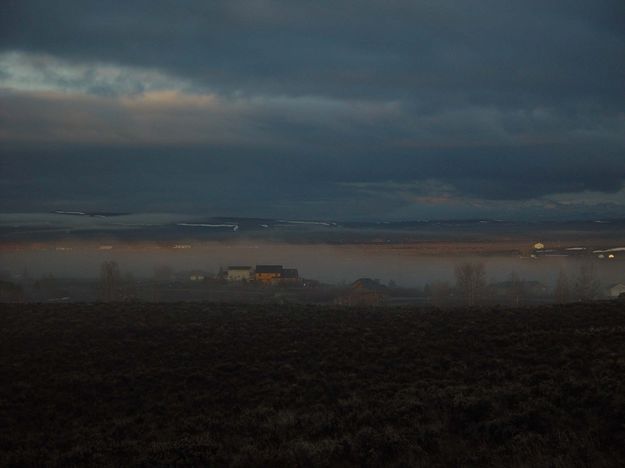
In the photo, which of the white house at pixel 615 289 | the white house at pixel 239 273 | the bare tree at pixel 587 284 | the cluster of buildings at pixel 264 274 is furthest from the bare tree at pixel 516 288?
the white house at pixel 239 273

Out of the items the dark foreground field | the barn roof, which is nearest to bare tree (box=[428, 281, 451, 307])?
the barn roof

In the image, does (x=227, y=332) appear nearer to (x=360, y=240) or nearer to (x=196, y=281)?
(x=196, y=281)

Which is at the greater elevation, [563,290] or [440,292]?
[563,290]

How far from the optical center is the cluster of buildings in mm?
72062

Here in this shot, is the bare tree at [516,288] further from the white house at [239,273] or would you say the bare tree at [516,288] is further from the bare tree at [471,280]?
the white house at [239,273]

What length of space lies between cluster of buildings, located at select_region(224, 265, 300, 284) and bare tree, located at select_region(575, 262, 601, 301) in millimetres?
30203

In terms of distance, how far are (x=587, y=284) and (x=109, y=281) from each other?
4589 cm

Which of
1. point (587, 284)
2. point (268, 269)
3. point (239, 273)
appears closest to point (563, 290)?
point (587, 284)

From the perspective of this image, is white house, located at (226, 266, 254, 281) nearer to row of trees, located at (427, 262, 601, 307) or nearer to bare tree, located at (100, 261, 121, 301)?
bare tree, located at (100, 261, 121, 301)

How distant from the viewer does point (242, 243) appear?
97.4 metres

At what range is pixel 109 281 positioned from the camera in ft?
194

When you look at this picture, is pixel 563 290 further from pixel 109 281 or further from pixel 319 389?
pixel 319 389

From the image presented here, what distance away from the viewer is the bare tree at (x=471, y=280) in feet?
191

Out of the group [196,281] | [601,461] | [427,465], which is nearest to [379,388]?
[427,465]
